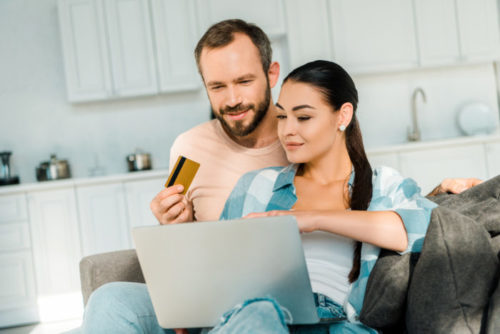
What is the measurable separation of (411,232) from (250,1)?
3.23 metres

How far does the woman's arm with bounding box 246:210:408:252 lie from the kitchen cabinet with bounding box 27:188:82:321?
2917 millimetres

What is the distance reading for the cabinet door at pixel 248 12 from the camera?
4.14 meters

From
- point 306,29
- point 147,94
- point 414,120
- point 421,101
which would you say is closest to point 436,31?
point 421,101

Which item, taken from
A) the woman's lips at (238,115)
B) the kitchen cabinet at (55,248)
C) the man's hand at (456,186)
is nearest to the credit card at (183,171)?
the woman's lips at (238,115)

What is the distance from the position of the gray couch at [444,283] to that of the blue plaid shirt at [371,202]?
65 mm

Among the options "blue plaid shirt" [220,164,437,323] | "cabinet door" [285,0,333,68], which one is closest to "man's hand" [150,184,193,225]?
"blue plaid shirt" [220,164,437,323]

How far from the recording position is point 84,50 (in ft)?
13.5

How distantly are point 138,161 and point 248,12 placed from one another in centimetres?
148

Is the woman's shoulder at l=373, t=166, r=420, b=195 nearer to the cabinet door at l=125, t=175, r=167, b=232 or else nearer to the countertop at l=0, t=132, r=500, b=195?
the countertop at l=0, t=132, r=500, b=195

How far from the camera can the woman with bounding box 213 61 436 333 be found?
1.33 m

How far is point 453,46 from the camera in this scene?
4.37 meters

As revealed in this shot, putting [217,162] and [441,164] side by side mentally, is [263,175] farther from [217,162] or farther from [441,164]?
[441,164]

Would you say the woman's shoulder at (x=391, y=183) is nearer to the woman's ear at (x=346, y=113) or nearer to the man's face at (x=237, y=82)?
the woman's ear at (x=346, y=113)

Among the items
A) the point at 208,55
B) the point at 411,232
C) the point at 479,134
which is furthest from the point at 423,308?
the point at 479,134
